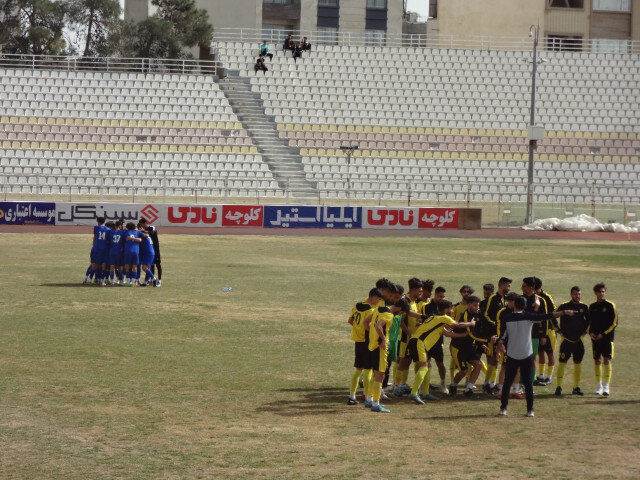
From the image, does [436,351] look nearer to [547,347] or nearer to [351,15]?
[547,347]

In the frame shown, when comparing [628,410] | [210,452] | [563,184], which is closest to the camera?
[210,452]

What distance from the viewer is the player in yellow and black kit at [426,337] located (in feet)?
40.9

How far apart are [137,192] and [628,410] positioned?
34219 millimetres

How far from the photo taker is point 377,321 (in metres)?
11.6

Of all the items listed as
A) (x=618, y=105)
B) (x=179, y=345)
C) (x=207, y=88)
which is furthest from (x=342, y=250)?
(x=618, y=105)

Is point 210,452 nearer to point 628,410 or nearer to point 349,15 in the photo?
point 628,410

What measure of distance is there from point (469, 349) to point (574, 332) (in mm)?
1446

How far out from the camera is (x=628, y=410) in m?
12.3

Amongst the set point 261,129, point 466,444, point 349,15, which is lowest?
point 466,444

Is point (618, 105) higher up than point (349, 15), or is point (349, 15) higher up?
point (349, 15)

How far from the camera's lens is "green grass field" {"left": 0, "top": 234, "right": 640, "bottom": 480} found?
9711mm

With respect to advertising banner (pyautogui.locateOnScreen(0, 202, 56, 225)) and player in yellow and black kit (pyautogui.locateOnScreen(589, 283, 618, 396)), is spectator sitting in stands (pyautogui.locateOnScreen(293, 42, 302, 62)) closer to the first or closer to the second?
advertising banner (pyautogui.locateOnScreen(0, 202, 56, 225))

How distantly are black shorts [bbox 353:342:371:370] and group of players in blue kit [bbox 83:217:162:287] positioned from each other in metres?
11.4

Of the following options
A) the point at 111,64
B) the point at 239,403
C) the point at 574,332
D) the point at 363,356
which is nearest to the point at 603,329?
the point at 574,332
